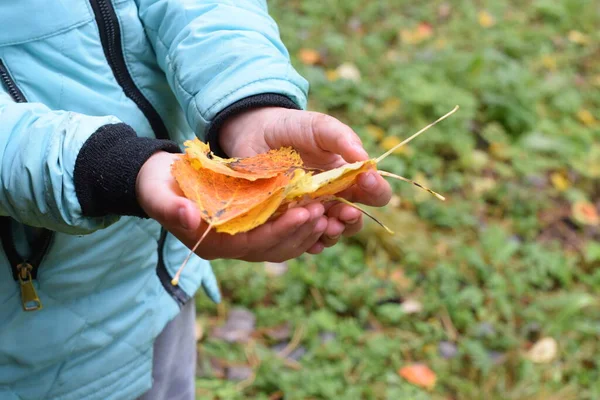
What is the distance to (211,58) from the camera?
1.06m

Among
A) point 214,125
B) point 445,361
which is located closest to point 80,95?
point 214,125

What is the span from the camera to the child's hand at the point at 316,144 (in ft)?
2.99

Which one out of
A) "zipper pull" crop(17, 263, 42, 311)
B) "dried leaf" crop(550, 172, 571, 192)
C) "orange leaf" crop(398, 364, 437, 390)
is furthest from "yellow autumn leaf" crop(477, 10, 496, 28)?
"zipper pull" crop(17, 263, 42, 311)

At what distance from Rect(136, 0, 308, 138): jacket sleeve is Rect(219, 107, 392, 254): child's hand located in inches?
1.7

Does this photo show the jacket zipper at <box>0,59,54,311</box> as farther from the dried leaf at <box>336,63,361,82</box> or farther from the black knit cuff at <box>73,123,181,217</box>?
the dried leaf at <box>336,63,361,82</box>

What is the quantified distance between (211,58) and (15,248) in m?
0.44

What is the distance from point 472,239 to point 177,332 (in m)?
1.43

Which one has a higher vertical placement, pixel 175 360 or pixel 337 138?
pixel 337 138

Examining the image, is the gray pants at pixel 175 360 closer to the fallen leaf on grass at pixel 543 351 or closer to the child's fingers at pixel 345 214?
the child's fingers at pixel 345 214

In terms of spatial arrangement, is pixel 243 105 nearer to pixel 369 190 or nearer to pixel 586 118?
pixel 369 190

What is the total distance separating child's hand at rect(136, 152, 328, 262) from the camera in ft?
2.53

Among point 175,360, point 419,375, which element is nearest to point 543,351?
point 419,375

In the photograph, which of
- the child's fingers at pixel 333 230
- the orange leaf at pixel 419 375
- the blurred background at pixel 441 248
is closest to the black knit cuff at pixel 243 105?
the child's fingers at pixel 333 230

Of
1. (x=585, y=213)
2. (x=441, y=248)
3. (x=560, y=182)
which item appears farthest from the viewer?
(x=560, y=182)
